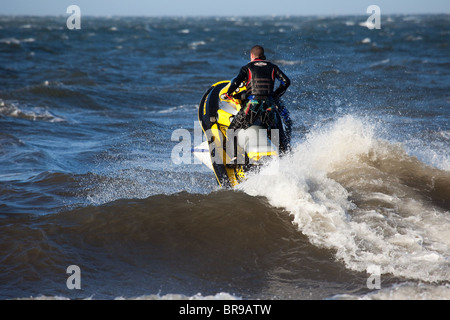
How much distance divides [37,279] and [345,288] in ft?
9.38

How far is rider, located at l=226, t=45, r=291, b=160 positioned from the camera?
6.24 metres

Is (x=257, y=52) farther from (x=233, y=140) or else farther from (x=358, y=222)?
(x=358, y=222)

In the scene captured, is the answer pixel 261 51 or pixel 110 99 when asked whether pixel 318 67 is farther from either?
pixel 261 51

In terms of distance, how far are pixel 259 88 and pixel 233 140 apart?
2.79ft

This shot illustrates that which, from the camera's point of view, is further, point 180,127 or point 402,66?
point 402,66

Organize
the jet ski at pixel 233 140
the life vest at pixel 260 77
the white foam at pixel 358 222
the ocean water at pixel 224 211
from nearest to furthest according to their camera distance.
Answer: the ocean water at pixel 224 211
the white foam at pixel 358 222
the life vest at pixel 260 77
the jet ski at pixel 233 140

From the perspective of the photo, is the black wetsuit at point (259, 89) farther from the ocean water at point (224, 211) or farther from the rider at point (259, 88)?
the ocean water at point (224, 211)

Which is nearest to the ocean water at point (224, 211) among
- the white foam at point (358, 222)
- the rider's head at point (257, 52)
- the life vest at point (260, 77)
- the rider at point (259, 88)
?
the white foam at point (358, 222)

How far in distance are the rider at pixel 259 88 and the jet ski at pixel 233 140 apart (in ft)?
0.33

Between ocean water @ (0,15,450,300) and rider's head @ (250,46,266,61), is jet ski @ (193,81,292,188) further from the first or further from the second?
rider's head @ (250,46,266,61)

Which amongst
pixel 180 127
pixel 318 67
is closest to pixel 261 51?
pixel 180 127

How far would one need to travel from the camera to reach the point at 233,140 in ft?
22.1

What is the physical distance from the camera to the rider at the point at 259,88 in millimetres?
6238

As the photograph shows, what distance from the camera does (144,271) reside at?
4.85 m
